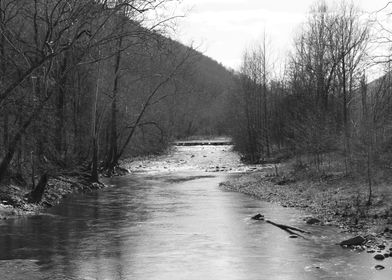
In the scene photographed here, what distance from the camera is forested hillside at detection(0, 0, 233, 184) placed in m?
16.7

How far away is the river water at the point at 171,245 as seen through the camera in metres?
9.96

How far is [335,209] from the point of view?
17.0m

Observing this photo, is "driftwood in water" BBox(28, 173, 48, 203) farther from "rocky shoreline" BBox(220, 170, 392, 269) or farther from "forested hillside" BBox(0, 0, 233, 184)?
"rocky shoreline" BBox(220, 170, 392, 269)

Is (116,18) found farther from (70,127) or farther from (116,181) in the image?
(116,181)

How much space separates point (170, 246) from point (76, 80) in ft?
70.2

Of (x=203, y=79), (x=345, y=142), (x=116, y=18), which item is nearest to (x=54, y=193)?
(x=116, y=18)

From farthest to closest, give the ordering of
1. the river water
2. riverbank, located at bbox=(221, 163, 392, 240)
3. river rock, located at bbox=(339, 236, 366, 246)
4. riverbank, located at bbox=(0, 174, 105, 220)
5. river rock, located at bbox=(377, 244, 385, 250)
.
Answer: riverbank, located at bbox=(0, 174, 105, 220) < riverbank, located at bbox=(221, 163, 392, 240) < river rock, located at bbox=(339, 236, 366, 246) < river rock, located at bbox=(377, 244, 385, 250) < the river water

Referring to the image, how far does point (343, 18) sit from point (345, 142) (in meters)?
22.3

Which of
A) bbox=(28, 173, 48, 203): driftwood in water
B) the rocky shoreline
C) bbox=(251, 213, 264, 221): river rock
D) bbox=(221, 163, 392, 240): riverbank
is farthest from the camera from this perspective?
bbox=(28, 173, 48, 203): driftwood in water

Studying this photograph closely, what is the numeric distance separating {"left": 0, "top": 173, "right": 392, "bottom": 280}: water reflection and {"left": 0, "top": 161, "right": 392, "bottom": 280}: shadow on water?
0.07 ft

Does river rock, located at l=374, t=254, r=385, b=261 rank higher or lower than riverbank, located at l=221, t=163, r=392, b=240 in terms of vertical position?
lower

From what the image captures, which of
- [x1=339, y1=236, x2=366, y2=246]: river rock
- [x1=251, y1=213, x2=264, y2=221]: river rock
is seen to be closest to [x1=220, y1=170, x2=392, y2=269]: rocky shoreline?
[x1=339, y1=236, x2=366, y2=246]: river rock

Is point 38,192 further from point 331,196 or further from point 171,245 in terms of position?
point 331,196

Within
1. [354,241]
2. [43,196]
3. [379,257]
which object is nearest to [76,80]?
[43,196]
